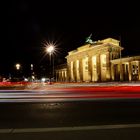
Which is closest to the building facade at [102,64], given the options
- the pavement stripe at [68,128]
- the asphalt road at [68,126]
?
the asphalt road at [68,126]

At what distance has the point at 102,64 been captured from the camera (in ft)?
342

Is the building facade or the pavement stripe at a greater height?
the building facade

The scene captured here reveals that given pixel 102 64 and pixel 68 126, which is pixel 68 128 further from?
pixel 102 64

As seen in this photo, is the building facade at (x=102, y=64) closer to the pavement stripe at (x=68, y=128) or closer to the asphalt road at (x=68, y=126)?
the asphalt road at (x=68, y=126)

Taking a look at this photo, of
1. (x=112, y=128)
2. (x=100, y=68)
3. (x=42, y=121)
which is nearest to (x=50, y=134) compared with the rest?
(x=112, y=128)

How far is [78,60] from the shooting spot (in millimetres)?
121938

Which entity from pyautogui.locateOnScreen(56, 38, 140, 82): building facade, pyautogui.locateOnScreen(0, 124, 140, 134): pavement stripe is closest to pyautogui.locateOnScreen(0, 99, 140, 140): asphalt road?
pyautogui.locateOnScreen(0, 124, 140, 134): pavement stripe

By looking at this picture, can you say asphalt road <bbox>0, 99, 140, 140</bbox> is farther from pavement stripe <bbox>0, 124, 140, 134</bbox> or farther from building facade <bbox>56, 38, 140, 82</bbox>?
building facade <bbox>56, 38, 140, 82</bbox>

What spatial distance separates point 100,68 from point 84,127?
95.6m

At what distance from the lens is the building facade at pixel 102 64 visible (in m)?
85.7

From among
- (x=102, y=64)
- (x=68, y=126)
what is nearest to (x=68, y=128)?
(x=68, y=126)

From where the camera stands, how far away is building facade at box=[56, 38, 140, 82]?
85.7 m

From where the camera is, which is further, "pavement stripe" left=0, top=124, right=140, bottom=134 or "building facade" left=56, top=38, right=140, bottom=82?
"building facade" left=56, top=38, right=140, bottom=82

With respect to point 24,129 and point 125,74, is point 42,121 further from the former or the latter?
point 125,74
